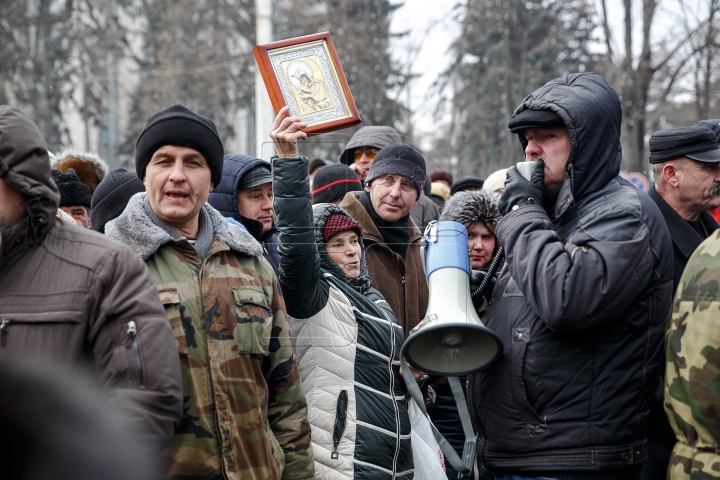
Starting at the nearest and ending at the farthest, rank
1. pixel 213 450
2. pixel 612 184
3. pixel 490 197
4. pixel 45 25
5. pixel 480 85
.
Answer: pixel 213 450 < pixel 612 184 < pixel 490 197 < pixel 480 85 < pixel 45 25

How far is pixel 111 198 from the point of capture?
3.77 metres

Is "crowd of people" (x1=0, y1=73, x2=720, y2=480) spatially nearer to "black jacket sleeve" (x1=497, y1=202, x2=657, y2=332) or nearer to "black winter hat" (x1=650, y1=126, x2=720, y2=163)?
"black jacket sleeve" (x1=497, y1=202, x2=657, y2=332)

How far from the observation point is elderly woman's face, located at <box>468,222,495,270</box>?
4.38 meters

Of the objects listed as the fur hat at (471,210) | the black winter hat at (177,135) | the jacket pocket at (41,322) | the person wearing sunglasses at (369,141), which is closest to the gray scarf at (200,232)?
the black winter hat at (177,135)

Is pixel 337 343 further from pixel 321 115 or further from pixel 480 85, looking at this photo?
pixel 480 85

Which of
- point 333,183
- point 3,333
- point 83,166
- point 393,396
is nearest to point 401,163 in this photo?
point 333,183

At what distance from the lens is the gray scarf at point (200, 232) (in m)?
2.70

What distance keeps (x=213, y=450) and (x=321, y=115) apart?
51.6 inches

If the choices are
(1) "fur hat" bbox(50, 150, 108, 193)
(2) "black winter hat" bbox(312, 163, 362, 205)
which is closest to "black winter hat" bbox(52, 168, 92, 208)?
(1) "fur hat" bbox(50, 150, 108, 193)

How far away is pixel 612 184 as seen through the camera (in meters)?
2.82

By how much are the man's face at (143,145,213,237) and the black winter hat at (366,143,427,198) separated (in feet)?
3.78

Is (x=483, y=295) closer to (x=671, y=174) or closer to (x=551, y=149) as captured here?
(x=551, y=149)

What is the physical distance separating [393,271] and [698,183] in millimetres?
1539

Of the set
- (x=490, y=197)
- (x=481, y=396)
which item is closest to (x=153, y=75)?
(x=490, y=197)
